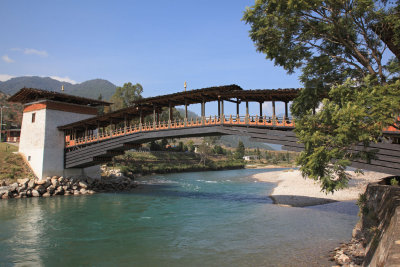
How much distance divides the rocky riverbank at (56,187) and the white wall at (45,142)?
1298 mm

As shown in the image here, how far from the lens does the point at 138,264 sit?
33.9ft

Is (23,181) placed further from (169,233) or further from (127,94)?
(127,94)

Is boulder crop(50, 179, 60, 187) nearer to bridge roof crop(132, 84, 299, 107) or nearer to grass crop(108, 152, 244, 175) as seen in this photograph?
bridge roof crop(132, 84, 299, 107)

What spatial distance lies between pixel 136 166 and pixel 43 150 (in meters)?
25.9

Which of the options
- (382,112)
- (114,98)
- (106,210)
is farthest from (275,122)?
(114,98)

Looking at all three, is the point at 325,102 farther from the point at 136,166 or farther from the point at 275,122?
the point at 136,166

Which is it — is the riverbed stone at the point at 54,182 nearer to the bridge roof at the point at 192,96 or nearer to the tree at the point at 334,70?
the bridge roof at the point at 192,96

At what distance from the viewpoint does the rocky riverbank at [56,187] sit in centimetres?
2492

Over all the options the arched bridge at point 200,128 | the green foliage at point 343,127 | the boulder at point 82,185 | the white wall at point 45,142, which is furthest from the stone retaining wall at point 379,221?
the white wall at point 45,142

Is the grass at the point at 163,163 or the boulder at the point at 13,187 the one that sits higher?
the grass at the point at 163,163

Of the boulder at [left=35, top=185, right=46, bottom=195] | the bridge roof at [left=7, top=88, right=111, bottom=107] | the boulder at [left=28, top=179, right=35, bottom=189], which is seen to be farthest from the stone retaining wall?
the bridge roof at [left=7, top=88, right=111, bottom=107]

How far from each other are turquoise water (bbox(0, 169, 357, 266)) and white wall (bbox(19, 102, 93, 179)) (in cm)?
624

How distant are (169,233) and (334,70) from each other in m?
10.6

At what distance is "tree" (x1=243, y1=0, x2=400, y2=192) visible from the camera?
25.9 feet
